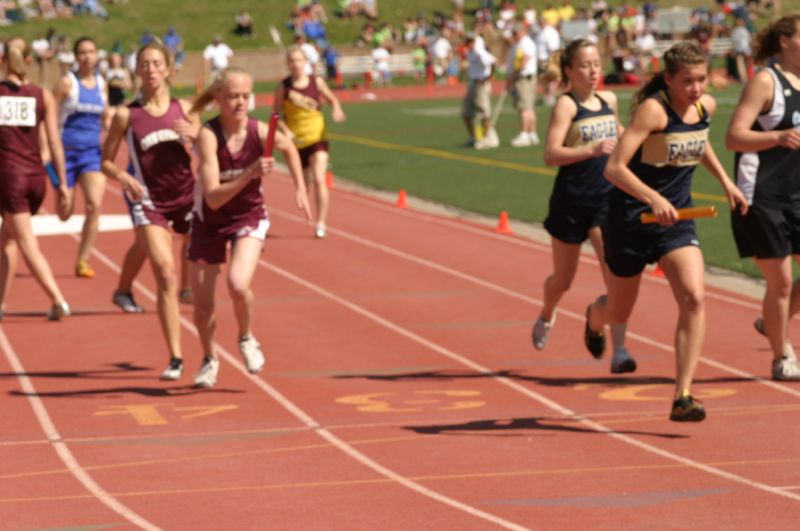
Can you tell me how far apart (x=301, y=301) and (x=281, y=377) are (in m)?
3.23

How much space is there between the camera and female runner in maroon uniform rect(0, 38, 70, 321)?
12523mm

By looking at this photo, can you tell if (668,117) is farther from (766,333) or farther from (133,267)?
(133,267)

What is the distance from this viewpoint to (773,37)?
392 inches

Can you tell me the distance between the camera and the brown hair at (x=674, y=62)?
8805mm

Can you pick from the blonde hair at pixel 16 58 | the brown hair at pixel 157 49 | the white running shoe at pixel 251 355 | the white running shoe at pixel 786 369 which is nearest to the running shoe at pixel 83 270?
the blonde hair at pixel 16 58

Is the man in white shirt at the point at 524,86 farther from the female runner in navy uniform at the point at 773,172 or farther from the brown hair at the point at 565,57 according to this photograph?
the female runner in navy uniform at the point at 773,172

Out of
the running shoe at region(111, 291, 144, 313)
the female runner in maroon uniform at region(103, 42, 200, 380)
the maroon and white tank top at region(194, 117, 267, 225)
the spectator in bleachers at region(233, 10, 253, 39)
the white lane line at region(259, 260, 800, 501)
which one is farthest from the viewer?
the spectator in bleachers at region(233, 10, 253, 39)

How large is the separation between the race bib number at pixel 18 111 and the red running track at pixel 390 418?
1.53 metres

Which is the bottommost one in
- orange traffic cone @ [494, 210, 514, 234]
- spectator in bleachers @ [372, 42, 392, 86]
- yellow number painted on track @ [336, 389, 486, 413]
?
spectator in bleachers @ [372, 42, 392, 86]

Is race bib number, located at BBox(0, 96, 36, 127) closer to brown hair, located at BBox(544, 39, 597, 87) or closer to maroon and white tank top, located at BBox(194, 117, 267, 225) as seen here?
maroon and white tank top, located at BBox(194, 117, 267, 225)

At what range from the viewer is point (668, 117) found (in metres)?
8.98

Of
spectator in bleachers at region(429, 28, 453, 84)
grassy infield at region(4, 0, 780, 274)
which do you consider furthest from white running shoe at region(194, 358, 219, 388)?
spectator in bleachers at region(429, 28, 453, 84)

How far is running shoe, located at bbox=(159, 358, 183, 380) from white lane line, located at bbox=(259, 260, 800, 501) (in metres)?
1.84

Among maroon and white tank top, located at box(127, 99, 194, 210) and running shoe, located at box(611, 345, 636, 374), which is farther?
maroon and white tank top, located at box(127, 99, 194, 210)
